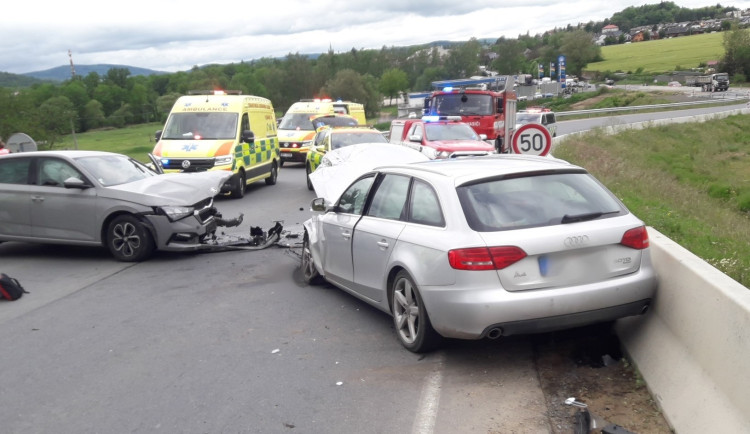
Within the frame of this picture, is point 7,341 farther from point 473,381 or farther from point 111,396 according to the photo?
point 473,381

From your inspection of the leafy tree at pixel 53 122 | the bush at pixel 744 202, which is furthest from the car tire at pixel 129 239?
the leafy tree at pixel 53 122

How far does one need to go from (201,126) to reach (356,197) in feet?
36.7

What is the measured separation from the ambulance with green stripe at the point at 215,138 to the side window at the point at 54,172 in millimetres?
5805

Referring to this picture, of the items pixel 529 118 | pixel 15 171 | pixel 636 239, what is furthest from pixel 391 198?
pixel 529 118

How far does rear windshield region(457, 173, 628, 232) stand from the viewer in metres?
5.28

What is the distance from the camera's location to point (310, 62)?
3558 inches

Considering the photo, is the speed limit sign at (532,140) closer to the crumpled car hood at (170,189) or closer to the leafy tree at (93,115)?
the crumpled car hood at (170,189)

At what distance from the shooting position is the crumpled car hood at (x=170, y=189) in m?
10.1

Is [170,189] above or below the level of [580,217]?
below

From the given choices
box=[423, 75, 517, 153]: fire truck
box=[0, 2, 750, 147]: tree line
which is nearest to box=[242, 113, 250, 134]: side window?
box=[423, 75, 517, 153]: fire truck

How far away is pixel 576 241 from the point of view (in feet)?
16.8

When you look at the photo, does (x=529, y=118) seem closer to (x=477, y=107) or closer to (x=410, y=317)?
(x=477, y=107)

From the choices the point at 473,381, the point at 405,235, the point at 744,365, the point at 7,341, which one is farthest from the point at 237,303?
the point at 744,365

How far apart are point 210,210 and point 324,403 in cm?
645
